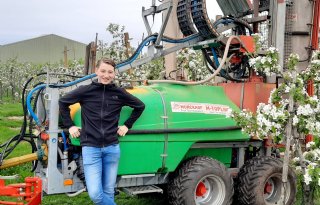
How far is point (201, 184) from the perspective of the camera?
18.8ft

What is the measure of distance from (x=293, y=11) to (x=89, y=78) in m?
3.37

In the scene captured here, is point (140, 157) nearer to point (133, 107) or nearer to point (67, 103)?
point (133, 107)

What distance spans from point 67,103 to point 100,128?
43cm

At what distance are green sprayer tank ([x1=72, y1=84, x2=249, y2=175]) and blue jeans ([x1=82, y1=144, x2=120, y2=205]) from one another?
0.98ft

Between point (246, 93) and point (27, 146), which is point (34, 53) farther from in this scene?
point (246, 93)

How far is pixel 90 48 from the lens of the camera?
9016 millimetres

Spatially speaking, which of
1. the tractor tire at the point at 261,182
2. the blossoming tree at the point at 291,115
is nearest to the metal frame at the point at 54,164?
the blossoming tree at the point at 291,115

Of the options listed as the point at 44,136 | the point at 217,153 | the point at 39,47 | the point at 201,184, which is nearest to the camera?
the point at 44,136

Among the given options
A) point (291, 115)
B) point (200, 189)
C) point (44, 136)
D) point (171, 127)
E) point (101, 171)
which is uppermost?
point (291, 115)

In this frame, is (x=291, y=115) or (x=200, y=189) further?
(x=200, y=189)

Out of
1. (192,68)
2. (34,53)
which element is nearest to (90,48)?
(192,68)

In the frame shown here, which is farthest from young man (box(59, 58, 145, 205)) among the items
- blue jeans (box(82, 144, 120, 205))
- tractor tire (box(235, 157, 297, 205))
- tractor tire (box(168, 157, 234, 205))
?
tractor tire (box(235, 157, 297, 205))

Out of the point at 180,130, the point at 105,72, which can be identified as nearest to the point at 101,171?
the point at 105,72

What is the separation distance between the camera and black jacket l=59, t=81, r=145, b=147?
4.88 m
